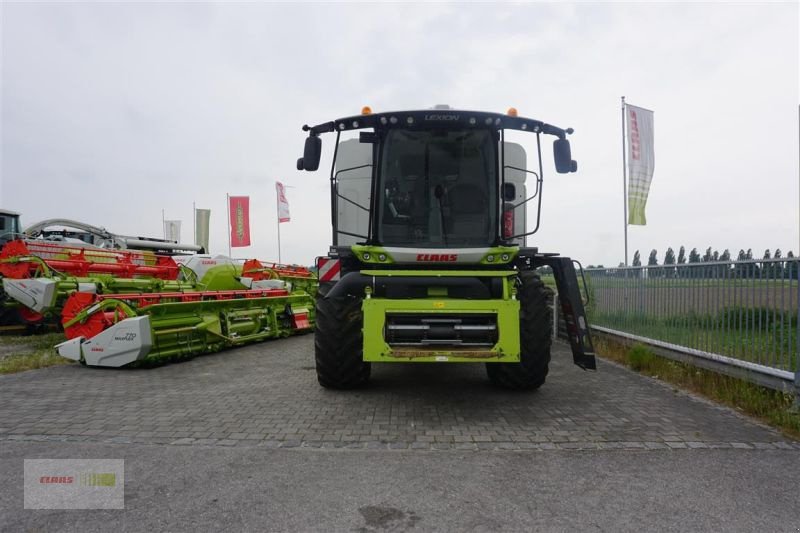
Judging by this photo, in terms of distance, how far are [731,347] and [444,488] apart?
391cm

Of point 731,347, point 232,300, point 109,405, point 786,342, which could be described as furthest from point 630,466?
point 232,300

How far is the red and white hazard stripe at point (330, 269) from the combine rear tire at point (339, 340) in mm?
241

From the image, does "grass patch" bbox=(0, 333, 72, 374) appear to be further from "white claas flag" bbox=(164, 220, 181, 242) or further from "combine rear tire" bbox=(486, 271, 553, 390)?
"white claas flag" bbox=(164, 220, 181, 242)

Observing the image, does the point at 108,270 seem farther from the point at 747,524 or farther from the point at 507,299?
→ the point at 747,524

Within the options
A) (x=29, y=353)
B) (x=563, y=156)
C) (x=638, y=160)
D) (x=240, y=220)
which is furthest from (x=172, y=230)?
(x=563, y=156)

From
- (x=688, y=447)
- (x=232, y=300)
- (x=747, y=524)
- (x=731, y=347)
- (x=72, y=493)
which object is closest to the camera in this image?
(x=747, y=524)

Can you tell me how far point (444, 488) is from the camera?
2.88 metres

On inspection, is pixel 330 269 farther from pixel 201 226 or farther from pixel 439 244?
pixel 201 226

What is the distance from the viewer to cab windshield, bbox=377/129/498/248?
16.4 feet

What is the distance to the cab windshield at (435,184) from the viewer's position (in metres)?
5.00

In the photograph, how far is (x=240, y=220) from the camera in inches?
888

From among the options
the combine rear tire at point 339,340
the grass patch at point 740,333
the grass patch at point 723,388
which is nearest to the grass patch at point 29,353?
the combine rear tire at point 339,340

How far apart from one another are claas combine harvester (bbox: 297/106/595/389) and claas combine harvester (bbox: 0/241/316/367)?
10.5ft

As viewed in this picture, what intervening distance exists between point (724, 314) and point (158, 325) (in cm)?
720
